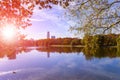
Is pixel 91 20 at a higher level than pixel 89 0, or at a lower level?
lower

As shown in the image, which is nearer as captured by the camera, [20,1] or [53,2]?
[53,2]

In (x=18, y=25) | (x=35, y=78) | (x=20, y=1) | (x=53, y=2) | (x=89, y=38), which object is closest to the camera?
(x=53, y=2)

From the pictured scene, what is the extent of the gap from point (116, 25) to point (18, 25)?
3.88m

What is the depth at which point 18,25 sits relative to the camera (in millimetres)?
9539

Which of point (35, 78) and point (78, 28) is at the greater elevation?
point (78, 28)

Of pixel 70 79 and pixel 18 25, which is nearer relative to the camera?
pixel 18 25

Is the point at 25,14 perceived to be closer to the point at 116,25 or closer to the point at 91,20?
the point at 91,20

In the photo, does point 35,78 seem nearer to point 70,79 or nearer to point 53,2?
point 70,79

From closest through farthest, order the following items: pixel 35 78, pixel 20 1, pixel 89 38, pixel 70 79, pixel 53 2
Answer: pixel 53 2 → pixel 20 1 → pixel 89 38 → pixel 70 79 → pixel 35 78

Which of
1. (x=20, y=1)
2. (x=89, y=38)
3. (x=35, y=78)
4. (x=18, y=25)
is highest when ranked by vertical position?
(x=20, y=1)

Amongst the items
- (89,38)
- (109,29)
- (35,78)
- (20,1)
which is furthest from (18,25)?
(35,78)

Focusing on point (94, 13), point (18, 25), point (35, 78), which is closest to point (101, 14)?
point (94, 13)

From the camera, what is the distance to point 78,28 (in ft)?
28.8

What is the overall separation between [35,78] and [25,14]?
2359 cm
